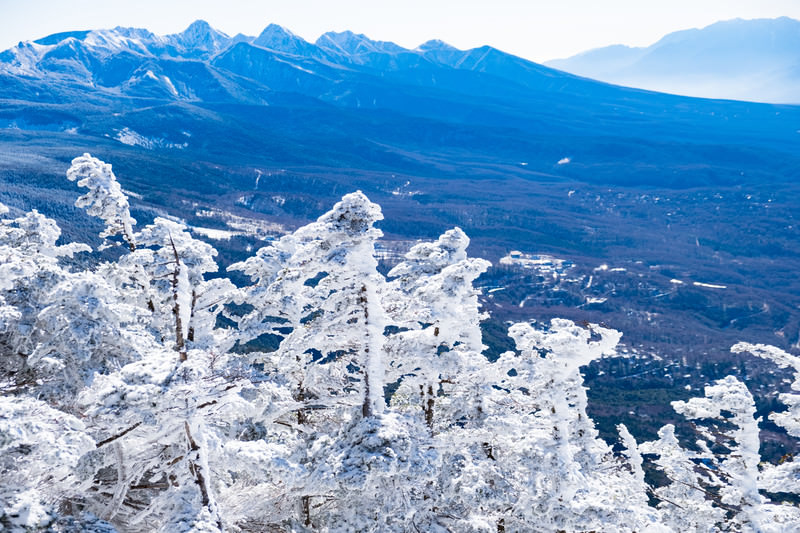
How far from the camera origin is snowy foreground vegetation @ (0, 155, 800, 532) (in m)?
10.1

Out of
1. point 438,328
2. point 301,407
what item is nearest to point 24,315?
point 301,407

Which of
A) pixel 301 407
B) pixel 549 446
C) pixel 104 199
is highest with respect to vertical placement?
pixel 104 199

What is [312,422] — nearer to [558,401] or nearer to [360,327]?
[360,327]

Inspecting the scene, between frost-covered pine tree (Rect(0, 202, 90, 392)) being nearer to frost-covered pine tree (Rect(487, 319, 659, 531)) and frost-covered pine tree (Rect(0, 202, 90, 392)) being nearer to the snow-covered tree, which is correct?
the snow-covered tree

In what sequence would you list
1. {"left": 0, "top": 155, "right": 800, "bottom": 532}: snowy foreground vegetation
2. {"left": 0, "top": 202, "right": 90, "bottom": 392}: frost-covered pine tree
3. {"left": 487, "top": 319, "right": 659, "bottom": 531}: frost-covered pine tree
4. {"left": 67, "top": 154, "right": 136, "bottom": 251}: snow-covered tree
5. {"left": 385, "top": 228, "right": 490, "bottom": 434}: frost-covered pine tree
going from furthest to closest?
{"left": 67, "top": 154, "right": 136, "bottom": 251}: snow-covered tree
{"left": 385, "top": 228, "right": 490, "bottom": 434}: frost-covered pine tree
{"left": 487, "top": 319, "right": 659, "bottom": 531}: frost-covered pine tree
{"left": 0, "top": 202, "right": 90, "bottom": 392}: frost-covered pine tree
{"left": 0, "top": 155, "right": 800, "bottom": 532}: snowy foreground vegetation

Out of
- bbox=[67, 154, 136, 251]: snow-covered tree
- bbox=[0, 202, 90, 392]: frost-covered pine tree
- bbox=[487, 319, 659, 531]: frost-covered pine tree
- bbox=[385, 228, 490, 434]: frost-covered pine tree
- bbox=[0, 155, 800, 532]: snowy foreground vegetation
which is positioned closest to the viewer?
bbox=[0, 155, 800, 532]: snowy foreground vegetation

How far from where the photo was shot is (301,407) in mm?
14523

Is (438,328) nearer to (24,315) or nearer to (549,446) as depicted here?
(549,446)

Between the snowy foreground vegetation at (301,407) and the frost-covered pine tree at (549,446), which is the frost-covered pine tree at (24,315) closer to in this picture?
the snowy foreground vegetation at (301,407)

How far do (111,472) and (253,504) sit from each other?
363 cm

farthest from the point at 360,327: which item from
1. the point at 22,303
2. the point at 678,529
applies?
the point at 678,529

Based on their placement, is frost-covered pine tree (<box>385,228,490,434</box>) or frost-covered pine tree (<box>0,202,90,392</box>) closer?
frost-covered pine tree (<box>0,202,90,392</box>)

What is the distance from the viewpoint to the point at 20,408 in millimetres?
8875

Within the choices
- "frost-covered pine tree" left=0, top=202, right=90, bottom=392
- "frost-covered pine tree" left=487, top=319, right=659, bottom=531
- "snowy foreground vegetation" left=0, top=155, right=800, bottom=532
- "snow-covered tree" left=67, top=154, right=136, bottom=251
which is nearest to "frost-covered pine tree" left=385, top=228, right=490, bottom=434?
"snowy foreground vegetation" left=0, top=155, right=800, bottom=532
